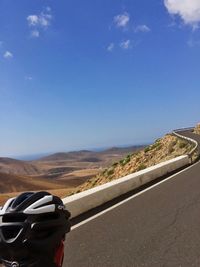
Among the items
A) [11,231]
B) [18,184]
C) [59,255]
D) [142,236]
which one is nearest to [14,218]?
[11,231]

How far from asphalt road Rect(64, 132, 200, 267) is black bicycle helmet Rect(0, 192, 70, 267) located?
3279mm

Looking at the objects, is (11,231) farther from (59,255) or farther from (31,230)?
(59,255)

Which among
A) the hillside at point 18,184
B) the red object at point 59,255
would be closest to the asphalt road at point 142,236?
the red object at point 59,255

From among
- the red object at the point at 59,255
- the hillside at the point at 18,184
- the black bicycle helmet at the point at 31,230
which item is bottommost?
the hillside at the point at 18,184

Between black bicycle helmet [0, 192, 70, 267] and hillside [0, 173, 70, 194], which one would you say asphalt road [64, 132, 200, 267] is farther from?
hillside [0, 173, 70, 194]

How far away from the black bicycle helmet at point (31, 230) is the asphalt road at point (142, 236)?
3.28 meters

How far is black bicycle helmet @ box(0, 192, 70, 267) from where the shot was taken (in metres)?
3.24

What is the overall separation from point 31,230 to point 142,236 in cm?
509

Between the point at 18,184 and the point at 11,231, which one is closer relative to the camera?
the point at 11,231

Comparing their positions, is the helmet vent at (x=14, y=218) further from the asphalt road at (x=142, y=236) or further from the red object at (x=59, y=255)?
the asphalt road at (x=142, y=236)

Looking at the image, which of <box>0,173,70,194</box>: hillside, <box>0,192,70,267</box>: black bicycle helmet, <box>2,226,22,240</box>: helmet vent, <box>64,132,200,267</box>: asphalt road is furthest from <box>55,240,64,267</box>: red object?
<box>0,173,70,194</box>: hillside

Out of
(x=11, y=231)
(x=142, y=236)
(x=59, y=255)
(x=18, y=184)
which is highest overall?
(x=11, y=231)

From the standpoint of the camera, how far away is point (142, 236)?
319 inches

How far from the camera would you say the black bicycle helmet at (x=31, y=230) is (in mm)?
3236
